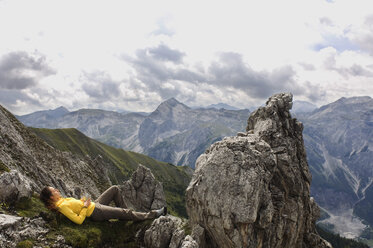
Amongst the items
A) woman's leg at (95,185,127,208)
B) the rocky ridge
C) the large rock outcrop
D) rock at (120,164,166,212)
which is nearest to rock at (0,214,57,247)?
woman's leg at (95,185,127,208)

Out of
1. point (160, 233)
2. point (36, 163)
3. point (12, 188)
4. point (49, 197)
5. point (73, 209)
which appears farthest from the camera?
point (36, 163)

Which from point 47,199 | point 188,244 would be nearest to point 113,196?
point 47,199

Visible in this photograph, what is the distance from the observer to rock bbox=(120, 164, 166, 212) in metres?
86.7

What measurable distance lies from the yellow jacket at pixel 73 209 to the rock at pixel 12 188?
246 cm

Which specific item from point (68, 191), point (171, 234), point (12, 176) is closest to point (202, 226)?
point (171, 234)

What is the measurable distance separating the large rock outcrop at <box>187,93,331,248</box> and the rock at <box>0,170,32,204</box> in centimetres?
2059

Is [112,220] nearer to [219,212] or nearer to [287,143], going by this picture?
[219,212]

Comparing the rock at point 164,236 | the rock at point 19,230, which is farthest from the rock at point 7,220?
the rock at point 164,236

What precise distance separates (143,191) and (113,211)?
7249 centimetres

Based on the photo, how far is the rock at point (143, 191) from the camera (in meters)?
86.7

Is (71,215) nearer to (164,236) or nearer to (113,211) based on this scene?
(113,211)

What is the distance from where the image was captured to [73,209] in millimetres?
18328

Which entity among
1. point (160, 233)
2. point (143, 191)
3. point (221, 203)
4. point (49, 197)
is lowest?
point (143, 191)

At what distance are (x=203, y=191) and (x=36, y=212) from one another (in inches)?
794
